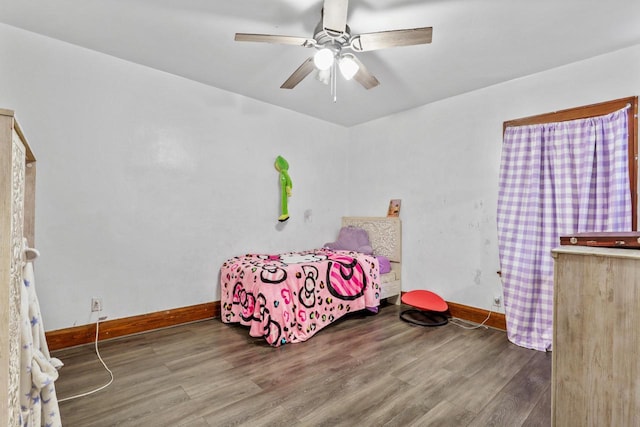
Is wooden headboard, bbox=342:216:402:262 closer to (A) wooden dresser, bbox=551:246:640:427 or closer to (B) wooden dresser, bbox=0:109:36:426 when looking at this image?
(A) wooden dresser, bbox=551:246:640:427

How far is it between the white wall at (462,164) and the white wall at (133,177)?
1.56m

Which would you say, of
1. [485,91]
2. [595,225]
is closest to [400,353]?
[595,225]

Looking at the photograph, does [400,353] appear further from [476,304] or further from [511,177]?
[511,177]

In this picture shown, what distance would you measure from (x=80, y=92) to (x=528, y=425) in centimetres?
378

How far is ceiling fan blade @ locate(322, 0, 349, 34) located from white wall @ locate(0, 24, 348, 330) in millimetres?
1801

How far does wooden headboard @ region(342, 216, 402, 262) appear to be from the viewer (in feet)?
12.1

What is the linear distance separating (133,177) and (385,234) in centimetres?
285

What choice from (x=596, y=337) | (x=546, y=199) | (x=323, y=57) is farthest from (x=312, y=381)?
(x=546, y=199)

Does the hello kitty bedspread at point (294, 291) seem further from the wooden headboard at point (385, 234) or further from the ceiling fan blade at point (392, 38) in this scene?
the ceiling fan blade at point (392, 38)

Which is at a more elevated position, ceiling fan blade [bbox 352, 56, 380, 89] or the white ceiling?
the white ceiling

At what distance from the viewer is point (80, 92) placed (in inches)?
94.2

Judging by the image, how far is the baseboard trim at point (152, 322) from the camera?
2.33 meters

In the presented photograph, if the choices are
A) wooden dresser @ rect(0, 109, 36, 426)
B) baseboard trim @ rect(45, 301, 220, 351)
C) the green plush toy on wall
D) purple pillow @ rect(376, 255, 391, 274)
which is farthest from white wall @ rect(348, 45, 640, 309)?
wooden dresser @ rect(0, 109, 36, 426)

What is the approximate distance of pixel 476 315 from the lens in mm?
2986
